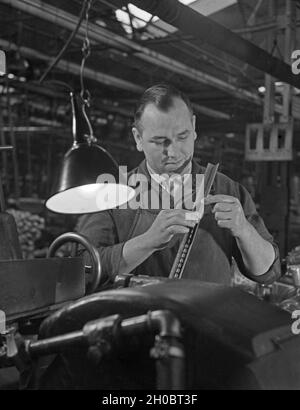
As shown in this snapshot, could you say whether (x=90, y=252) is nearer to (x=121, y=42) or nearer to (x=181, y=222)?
(x=181, y=222)

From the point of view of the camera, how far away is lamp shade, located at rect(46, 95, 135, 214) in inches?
72.5

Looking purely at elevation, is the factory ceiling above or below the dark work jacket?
above

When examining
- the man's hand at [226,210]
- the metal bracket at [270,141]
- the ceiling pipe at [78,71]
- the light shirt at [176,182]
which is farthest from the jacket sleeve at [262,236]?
the ceiling pipe at [78,71]

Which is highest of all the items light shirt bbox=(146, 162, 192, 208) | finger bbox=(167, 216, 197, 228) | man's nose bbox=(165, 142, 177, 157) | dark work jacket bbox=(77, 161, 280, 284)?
man's nose bbox=(165, 142, 177, 157)

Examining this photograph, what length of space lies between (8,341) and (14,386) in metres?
0.15

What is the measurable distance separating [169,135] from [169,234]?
1.20 ft

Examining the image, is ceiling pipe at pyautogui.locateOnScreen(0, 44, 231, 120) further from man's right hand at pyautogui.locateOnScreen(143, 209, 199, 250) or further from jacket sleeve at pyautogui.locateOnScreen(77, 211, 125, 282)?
man's right hand at pyautogui.locateOnScreen(143, 209, 199, 250)

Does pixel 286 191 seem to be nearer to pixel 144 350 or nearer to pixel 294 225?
pixel 294 225

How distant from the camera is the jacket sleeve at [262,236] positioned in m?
1.73

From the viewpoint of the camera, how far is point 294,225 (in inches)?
264

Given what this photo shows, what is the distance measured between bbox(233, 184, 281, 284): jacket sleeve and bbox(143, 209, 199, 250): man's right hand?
357 millimetres

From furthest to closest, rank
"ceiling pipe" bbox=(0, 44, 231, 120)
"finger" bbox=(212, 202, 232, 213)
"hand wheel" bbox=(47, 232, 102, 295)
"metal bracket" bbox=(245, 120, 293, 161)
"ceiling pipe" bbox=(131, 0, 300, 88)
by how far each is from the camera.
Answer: "ceiling pipe" bbox=(0, 44, 231, 120) < "metal bracket" bbox=(245, 120, 293, 161) < "ceiling pipe" bbox=(131, 0, 300, 88) < "finger" bbox=(212, 202, 232, 213) < "hand wheel" bbox=(47, 232, 102, 295)

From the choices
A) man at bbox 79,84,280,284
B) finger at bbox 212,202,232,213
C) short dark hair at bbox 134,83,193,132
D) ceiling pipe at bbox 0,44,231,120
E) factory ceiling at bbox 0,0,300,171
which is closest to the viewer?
finger at bbox 212,202,232,213

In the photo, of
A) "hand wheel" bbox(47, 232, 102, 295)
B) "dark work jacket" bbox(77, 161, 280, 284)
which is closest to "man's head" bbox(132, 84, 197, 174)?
"dark work jacket" bbox(77, 161, 280, 284)
